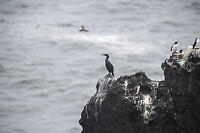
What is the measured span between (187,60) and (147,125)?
2462 mm

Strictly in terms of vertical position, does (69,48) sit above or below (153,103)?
above

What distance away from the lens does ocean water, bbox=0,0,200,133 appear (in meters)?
43.4

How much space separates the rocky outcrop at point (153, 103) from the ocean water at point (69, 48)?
55.8 ft

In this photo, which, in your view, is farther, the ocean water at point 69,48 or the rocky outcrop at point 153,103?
the ocean water at point 69,48

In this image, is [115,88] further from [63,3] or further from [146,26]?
[63,3]

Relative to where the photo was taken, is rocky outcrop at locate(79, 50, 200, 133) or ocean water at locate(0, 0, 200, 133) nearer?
rocky outcrop at locate(79, 50, 200, 133)

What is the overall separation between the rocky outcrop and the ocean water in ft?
55.8

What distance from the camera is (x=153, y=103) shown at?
2023 cm

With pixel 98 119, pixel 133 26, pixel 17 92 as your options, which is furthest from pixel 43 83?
pixel 98 119

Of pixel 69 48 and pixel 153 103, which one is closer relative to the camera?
pixel 153 103

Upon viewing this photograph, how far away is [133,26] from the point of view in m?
63.3

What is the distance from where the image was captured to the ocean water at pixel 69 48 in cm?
4339

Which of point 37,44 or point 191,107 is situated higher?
point 37,44

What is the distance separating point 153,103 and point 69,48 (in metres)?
38.0
